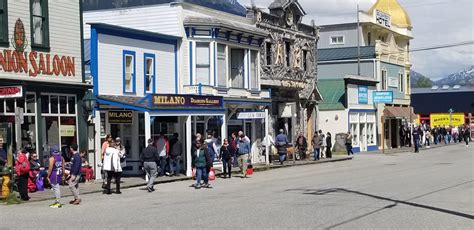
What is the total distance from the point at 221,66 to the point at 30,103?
39.9 ft

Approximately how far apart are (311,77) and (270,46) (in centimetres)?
589

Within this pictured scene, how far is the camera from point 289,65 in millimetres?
40594

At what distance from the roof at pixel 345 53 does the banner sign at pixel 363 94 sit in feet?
12.7

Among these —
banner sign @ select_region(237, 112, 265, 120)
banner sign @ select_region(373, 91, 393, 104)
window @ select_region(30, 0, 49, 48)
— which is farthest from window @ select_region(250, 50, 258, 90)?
banner sign @ select_region(373, 91, 393, 104)

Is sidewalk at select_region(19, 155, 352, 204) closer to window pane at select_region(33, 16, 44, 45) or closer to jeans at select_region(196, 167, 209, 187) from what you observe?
jeans at select_region(196, 167, 209, 187)

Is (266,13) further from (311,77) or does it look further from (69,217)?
(69,217)

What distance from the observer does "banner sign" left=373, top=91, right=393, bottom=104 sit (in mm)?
52812

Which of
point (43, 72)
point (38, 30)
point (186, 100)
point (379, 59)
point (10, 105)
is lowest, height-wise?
point (10, 105)

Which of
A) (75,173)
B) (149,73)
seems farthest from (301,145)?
(75,173)

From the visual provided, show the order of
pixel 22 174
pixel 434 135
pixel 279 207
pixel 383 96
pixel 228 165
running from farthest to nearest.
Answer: pixel 434 135 < pixel 383 96 < pixel 228 165 < pixel 22 174 < pixel 279 207

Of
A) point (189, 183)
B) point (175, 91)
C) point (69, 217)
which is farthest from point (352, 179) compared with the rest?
point (69, 217)

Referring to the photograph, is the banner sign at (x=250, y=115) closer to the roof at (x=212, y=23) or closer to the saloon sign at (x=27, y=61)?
the roof at (x=212, y=23)

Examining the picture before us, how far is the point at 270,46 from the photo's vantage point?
38531 millimetres

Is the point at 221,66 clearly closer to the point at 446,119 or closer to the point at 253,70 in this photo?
the point at 253,70
